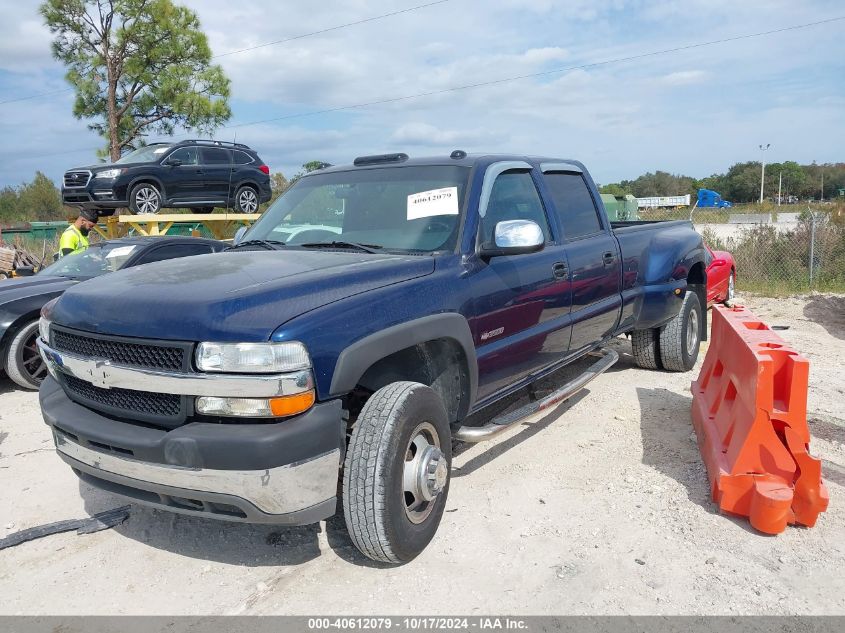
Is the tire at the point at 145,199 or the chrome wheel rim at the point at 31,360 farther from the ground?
the tire at the point at 145,199

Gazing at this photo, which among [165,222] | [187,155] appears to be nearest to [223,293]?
[165,222]

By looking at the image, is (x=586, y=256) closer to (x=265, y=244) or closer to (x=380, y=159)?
(x=380, y=159)

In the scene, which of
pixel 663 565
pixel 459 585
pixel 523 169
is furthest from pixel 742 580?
pixel 523 169

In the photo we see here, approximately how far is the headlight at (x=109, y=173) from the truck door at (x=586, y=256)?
950 cm

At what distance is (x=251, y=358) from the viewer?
2.60m

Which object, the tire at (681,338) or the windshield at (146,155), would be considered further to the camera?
the windshield at (146,155)

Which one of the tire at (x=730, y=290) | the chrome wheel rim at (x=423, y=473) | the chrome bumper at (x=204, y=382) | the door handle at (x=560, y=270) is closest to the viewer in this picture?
→ the chrome bumper at (x=204, y=382)

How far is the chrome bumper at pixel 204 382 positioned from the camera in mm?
2586

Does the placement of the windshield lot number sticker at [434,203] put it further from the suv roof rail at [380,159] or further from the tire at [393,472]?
the tire at [393,472]

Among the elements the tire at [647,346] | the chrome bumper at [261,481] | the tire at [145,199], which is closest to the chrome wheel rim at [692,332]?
the tire at [647,346]

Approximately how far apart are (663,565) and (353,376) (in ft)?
5.56

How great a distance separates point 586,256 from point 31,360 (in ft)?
17.3

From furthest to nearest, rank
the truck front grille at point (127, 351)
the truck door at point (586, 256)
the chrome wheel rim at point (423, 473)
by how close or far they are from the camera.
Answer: the truck door at point (586, 256) → the chrome wheel rim at point (423, 473) → the truck front grille at point (127, 351)
